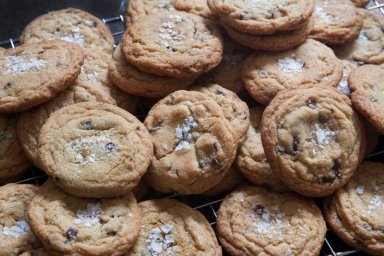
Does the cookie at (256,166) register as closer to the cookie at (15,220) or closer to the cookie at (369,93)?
the cookie at (369,93)

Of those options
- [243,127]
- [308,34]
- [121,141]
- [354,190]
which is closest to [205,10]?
[308,34]

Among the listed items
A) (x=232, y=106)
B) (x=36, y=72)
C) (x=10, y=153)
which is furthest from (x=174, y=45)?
(x=10, y=153)

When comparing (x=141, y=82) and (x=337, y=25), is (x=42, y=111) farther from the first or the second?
(x=337, y=25)

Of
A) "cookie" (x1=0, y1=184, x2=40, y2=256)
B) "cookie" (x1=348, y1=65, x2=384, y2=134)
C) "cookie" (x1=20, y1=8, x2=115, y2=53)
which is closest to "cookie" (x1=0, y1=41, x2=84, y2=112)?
"cookie" (x1=20, y1=8, x2=115, y2=53)

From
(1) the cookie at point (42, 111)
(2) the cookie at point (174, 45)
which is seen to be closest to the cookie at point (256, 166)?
(2) the cookie at point (174, 45)

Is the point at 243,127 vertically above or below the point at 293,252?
above

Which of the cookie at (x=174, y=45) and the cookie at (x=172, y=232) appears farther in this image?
the cookie at (x=174, y=45)

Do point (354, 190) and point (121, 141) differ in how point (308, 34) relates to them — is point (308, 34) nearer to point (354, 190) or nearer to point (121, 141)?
point (354, 190)

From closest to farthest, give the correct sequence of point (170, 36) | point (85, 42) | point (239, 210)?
point (239, 210) < point (170, 36) < point (85, 42)
